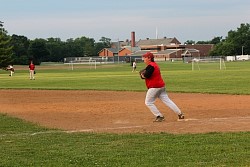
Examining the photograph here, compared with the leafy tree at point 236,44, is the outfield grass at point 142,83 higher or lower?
lower

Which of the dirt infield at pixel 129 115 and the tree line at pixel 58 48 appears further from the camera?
the tree line at pixel 58 48

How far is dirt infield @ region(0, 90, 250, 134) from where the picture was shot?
11422 mm

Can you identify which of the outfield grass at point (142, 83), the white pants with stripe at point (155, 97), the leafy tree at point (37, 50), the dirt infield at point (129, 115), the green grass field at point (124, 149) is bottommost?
the outfield grass at point (142, 83)

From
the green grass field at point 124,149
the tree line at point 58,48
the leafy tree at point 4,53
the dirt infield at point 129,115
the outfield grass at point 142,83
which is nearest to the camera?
the green grass field at point 124,149

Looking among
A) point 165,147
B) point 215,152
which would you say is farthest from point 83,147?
point 215,152

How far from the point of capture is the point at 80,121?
13.4 m

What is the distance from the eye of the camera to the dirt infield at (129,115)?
37.5ft

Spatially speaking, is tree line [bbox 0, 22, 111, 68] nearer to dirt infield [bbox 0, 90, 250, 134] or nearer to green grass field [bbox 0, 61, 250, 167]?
dirt infield [bbox 0, 90, 250, 134]

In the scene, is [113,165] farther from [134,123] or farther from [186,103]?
[186,103]

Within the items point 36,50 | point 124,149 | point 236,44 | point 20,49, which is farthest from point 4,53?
point 124,149

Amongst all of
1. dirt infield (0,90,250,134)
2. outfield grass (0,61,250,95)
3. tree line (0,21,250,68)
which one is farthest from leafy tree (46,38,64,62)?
dirt infield (0,90,250,134)

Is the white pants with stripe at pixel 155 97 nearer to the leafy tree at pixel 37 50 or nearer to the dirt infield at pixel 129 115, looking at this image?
the dirt infield at pixel 129 115

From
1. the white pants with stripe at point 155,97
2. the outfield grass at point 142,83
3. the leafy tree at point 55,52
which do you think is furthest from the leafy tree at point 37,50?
the white pants with stripe at point 155,97

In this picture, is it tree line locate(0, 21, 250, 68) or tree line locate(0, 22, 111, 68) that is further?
tree line locate(0, 21, 250, 68)
